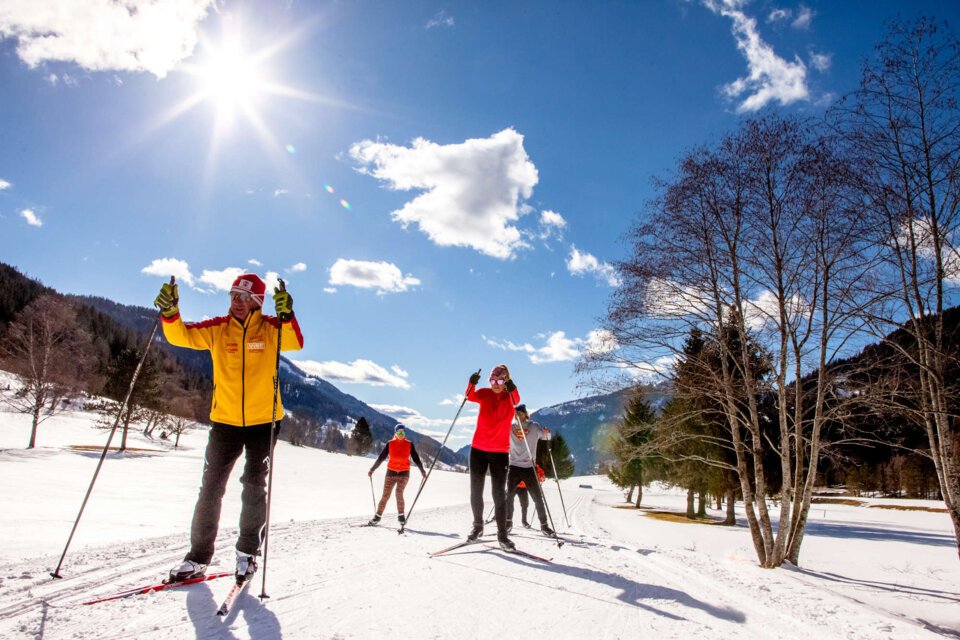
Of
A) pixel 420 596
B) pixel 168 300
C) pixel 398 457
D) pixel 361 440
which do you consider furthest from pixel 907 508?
pixel 361 440

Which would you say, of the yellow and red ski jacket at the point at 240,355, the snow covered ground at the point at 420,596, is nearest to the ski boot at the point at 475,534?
the snow covered ground at the point at 420,596

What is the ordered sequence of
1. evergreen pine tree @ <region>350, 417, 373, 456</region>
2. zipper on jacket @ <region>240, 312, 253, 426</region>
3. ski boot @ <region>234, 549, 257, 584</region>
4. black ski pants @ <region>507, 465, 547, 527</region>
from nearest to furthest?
1. ski boot @ <region>234, 549, 257, 584</region>
2. zipper on jacket @ <region>240, 312, 253, 426</region>
3. black ski pants @ <region>507, 465, 547, 527</region>
4. evergreen pine tree @ <region>350, 417, 373, 456</region>

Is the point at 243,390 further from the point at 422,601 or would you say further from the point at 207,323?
the point at 422,601

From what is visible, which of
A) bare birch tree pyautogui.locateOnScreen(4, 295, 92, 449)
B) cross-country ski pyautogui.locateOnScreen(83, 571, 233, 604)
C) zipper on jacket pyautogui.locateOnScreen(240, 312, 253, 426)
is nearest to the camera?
cross-country ski pyautogui.locateOnScreen(83, 571, 233, 604)

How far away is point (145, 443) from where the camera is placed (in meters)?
49.9

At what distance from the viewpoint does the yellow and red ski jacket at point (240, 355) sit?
3.75 metres

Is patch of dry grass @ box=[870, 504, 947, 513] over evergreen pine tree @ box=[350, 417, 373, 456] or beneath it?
over

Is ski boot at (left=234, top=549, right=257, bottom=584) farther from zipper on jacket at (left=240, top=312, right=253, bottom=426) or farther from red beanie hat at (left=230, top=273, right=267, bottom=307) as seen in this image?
→ red beanie hat at (left=230, top=273, right=267, bottom=307)

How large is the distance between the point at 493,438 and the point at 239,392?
128 inches

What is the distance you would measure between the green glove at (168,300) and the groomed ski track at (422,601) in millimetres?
1984

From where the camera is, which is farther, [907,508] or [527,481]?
[907,508]

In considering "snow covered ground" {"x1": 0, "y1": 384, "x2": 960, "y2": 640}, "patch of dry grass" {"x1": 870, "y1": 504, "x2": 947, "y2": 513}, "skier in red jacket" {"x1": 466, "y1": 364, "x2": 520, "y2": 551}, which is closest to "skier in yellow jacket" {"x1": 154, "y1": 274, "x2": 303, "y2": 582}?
"snow covered ground" {"x1": 0, "y1": 384, "x2": 960, "y2": 640}

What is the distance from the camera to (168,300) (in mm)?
3750

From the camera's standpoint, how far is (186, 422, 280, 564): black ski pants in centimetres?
356
